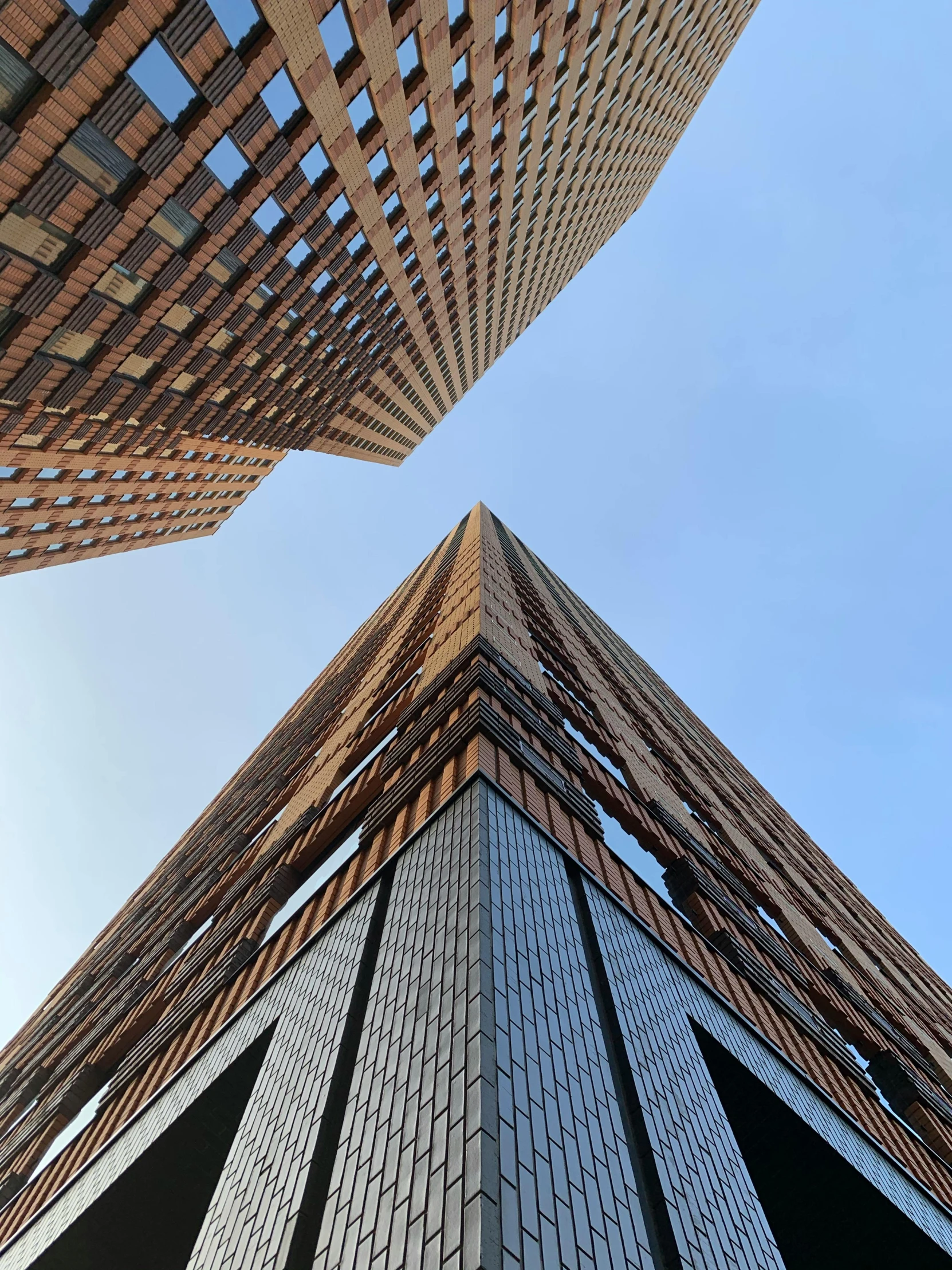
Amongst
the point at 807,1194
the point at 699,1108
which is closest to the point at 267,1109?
the point at 699,1108

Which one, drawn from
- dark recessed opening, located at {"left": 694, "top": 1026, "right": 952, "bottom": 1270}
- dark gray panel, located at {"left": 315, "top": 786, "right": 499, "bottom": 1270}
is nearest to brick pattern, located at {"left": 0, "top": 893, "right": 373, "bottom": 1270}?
dark gray panel, located at {"left": 315, "top": 786, "right": 499, "bottom": 1270}

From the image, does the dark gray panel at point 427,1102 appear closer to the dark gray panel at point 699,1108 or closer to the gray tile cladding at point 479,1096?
the gray tile cladding at point 479,1096

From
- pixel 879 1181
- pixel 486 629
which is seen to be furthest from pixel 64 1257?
pixel 486 629

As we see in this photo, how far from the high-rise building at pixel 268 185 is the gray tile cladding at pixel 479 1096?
61.5 ft

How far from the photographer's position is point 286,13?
19969 millimetres

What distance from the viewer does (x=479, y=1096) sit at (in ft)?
39.9

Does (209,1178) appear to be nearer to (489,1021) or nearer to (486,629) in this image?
(489,1021)

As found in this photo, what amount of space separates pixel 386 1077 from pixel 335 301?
106ft

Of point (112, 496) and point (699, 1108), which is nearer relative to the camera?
point (699, 1108)

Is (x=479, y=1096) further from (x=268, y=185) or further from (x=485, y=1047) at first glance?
(x=268, y=185)

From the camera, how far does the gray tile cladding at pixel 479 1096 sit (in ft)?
38.0

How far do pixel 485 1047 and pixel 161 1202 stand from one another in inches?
604

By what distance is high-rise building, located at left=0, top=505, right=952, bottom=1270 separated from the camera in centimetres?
1279

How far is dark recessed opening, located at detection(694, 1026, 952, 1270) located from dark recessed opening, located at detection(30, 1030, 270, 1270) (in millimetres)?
13424
